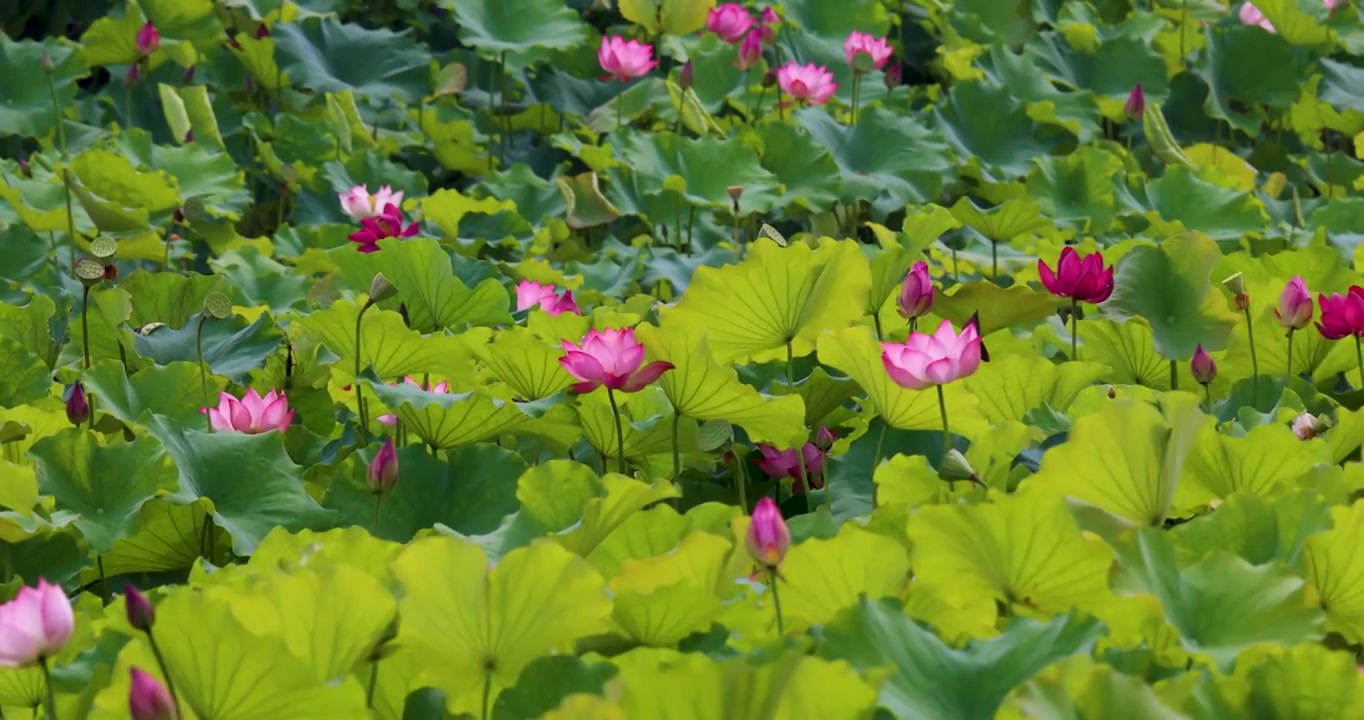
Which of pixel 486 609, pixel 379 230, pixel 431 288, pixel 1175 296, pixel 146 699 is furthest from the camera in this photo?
pixel 379 230

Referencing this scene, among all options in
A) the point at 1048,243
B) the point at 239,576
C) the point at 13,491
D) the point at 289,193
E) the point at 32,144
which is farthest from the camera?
the point at 32,144

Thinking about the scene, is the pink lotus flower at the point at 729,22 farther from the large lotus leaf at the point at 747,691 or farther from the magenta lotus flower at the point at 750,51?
the large lotus leaf at the point at 747,691

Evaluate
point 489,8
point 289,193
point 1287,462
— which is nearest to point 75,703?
point 1287,462

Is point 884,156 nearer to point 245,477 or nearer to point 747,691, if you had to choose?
point 245,477

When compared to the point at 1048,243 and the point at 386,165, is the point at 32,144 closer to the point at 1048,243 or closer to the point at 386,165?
the point at 386,165

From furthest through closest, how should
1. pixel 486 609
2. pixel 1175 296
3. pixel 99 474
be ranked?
pixel 1175 296 < pixel 99 474 < pixel 486 609

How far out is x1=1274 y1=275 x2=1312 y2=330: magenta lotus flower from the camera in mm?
1463

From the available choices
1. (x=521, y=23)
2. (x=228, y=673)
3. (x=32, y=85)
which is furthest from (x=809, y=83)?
(x=228, y=673)

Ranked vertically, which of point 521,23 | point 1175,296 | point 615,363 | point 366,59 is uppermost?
point 615,363

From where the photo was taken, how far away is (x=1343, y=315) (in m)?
1.43

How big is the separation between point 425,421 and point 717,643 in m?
0.54

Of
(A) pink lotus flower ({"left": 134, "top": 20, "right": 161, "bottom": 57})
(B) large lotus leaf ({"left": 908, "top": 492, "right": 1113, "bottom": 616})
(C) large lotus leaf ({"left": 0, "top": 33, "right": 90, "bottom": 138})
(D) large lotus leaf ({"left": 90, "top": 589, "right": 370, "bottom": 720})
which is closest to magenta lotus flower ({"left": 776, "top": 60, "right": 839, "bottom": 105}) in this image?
(A) pink lotus flower ({"left": 134, "top": 20, "right": 161, "bottom": 57})

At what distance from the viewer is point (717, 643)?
2.98ft

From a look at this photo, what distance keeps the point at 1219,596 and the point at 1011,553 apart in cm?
12
